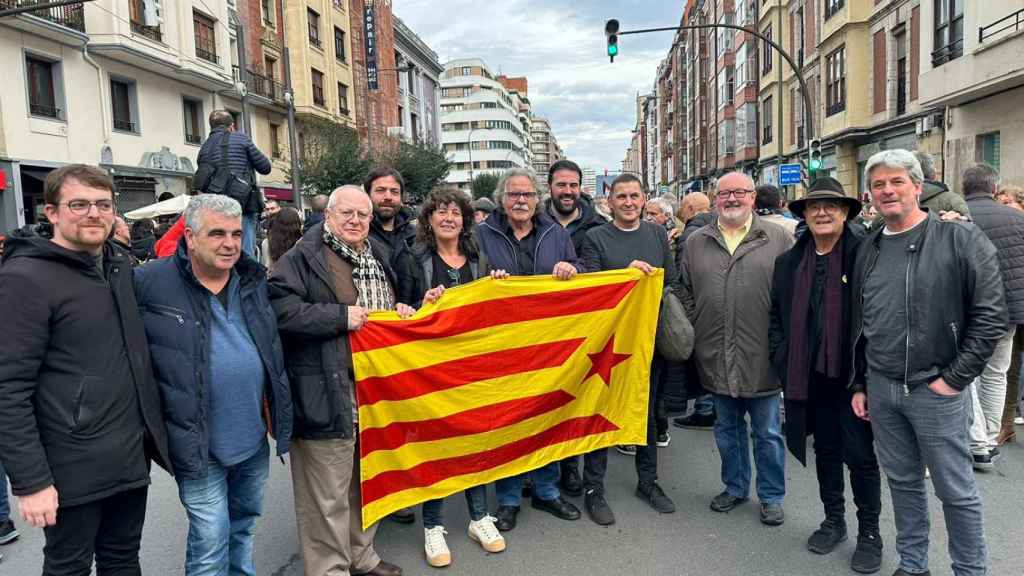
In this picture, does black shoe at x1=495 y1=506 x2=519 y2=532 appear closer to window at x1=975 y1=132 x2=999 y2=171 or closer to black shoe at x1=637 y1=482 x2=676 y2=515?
black shoe at x1=637 y1=482 x2=676 y2=515

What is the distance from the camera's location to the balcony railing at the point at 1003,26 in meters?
13.4

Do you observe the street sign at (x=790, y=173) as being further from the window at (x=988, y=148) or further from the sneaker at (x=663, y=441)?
the sneaker at (x=663, y=441)

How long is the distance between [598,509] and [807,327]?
178 cm

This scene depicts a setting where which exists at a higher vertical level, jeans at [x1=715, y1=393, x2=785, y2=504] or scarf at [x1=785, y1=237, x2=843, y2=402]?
scarf at [x1=785, y1=237, x2=843, y2=402]

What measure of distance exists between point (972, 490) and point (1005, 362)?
258cm

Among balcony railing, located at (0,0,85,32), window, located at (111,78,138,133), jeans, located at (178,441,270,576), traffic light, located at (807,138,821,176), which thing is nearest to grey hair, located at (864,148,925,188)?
jeans, located at (178,441,270,576)

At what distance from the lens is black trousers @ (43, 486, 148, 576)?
2.58 m

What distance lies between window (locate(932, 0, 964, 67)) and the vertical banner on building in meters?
31.6

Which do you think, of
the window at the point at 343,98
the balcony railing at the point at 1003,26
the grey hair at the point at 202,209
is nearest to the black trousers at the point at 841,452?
the grey hair at the point at 202,209

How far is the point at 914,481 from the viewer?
3416 mm

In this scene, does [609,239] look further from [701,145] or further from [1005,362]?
[701,145]

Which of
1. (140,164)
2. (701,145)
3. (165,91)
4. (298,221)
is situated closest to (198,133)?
(165,91)

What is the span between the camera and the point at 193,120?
2502cm

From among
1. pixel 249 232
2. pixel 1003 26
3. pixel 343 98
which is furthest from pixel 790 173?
pixel 343 98
